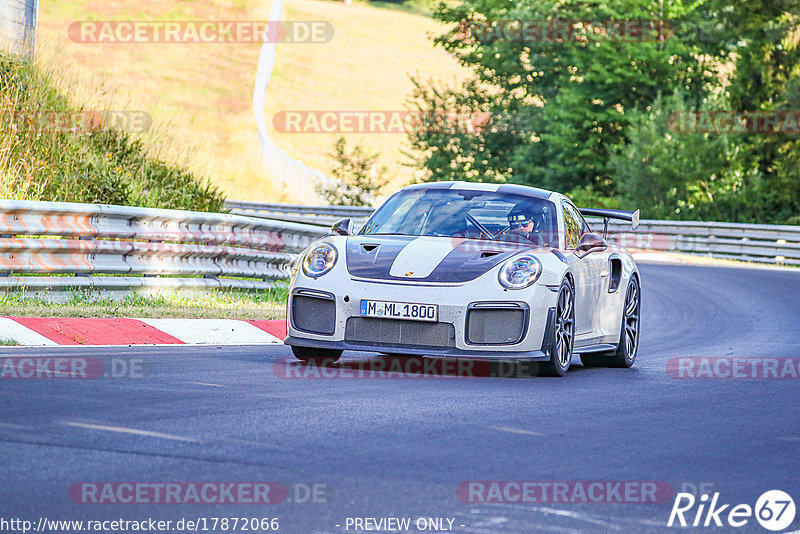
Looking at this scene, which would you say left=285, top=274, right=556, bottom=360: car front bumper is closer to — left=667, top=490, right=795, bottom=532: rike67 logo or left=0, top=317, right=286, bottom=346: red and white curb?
left=0, top=317, right=286, bottom=346: red and white curb

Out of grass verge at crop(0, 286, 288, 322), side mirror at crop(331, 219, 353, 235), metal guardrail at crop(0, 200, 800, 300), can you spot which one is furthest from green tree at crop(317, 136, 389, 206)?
side mirror at crop(331, 219, 353, 235)

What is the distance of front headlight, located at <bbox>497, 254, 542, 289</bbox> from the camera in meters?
9.20

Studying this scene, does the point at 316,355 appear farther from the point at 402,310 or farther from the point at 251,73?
the point at 251,73

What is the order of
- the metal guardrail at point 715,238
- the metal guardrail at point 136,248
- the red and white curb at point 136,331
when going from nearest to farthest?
the red and white curb at point 136,331 → the metal guardrail at point 136,248 → the metal guardrail at point 715,238

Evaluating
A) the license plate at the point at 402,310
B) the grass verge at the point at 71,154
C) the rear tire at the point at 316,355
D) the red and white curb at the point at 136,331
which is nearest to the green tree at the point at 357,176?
the grass verge at the point at 71,154

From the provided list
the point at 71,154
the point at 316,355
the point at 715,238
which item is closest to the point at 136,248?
the point at 71,154

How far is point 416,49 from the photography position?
327ft

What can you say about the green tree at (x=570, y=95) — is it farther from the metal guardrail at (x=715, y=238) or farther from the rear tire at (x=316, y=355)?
the rear tire at (x=316, y=355)

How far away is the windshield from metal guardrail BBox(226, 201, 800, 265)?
24089 millimetres

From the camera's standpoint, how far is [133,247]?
42.0 feet

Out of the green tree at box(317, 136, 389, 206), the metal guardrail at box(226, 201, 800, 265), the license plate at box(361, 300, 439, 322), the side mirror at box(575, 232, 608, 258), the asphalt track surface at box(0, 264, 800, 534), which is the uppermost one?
the green tree at box(317, 136, 389, 206)

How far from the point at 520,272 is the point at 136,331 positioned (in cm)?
339

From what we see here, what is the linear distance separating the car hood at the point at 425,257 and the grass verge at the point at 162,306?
2.68m

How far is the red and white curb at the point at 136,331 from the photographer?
32.5ft
